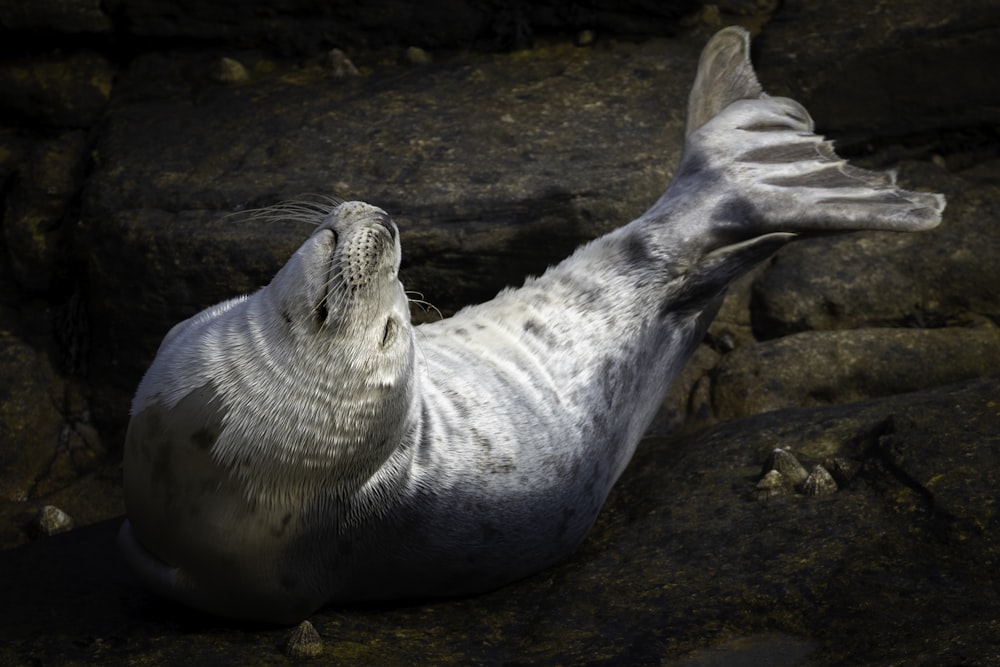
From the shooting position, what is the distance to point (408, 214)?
5.45 meters

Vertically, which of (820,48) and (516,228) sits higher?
(820,48)

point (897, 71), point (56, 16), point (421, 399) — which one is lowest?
point (421, 399)

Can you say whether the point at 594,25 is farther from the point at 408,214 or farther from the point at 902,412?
the point at 902,412

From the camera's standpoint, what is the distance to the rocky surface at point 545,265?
3.66 m

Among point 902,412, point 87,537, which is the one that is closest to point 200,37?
point 87,537

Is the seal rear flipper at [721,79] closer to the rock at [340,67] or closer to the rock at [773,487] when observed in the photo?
the rock at [773,487]

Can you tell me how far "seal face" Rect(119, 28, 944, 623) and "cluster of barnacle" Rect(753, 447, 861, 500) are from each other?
53 centimetres

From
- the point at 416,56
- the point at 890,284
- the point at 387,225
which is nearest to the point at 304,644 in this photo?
the point at 387,225

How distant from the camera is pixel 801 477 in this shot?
430 cm

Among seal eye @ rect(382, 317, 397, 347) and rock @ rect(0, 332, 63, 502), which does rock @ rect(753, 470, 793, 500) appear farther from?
rock @ rect(0, 332, 63, 502)

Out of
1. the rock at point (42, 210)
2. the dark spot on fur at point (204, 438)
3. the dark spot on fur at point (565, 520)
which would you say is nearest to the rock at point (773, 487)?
the dark spot on fur at point (565, 520)

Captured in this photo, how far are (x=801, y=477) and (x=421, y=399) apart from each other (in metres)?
1.40

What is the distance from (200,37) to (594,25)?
2074 mm

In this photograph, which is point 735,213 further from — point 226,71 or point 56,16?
point 56,16
